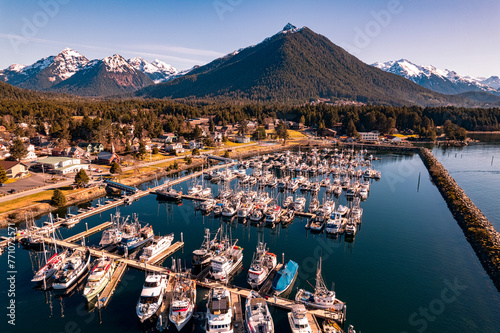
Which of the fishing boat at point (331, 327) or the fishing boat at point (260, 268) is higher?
the fishing boat at point (260, 268)

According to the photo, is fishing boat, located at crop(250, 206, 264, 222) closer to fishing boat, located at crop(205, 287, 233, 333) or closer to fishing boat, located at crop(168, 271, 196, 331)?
fishing boat, located at crop(168, 271, 196, 331)

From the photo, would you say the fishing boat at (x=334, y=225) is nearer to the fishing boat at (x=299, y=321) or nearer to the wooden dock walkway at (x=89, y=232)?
the fishing boat at (x=299, y=321)

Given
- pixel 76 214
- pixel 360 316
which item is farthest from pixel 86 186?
pixel 360 316

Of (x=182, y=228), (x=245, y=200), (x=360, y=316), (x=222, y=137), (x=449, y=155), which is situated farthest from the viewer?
(x=222, y=137)

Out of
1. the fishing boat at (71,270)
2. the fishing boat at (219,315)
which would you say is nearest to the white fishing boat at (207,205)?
the fishing boat at (71,270)

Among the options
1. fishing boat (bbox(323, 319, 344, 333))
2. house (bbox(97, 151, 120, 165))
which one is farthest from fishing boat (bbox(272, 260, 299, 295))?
house (bbox(97, 151, 120, 165))

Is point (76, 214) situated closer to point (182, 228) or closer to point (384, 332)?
point (182, 228)
